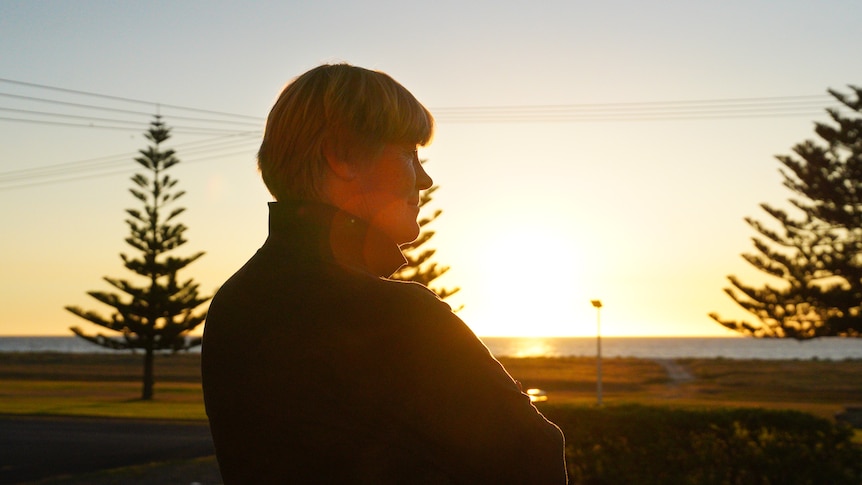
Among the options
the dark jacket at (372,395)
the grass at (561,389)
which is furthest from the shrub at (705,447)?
the grass at (561,389)

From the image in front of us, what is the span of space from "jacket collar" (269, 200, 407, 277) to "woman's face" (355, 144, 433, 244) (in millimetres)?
19

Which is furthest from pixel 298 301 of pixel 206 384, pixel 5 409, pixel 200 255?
pixel 200 255

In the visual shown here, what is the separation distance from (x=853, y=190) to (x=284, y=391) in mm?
35523

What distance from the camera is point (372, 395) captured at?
1105mm

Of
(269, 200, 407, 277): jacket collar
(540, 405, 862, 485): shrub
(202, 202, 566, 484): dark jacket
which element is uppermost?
(269, 200, 407, 277): jacket collar

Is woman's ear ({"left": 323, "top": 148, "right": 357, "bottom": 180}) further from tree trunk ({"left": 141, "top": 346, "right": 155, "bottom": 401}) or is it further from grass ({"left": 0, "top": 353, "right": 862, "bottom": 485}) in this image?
tree trunk ({"left": 141, "top": 346, "right": 155, "bottom": 401})

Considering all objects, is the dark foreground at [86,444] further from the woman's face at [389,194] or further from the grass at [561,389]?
the woman's face at [389,194]

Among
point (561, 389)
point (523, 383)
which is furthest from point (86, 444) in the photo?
point (561, 389)

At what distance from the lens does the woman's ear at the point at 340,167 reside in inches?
51.9

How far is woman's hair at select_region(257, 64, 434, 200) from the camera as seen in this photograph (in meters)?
1.31

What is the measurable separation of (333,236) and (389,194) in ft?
0.36

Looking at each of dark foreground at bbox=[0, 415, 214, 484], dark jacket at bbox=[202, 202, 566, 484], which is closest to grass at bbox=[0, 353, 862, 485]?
dark foreground at bbox=[0, 415, 214, 484]

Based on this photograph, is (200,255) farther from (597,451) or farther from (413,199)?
(413,199)

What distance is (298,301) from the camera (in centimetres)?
117
